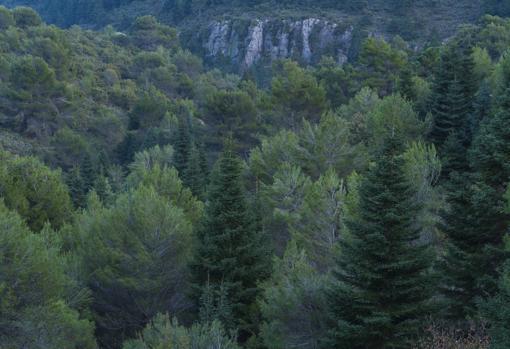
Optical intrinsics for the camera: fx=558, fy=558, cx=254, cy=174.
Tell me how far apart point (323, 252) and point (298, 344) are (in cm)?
591

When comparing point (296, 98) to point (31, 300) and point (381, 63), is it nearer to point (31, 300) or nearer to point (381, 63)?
point (381, 63)

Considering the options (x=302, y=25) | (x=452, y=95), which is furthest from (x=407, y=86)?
(x=302, y=25)

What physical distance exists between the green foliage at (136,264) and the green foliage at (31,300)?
8.37ft

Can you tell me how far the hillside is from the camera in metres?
67.3

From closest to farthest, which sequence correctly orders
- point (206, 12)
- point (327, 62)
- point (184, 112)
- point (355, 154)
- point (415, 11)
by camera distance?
1. point (355, 154)
2. point (184, 112)
3. point (327, 62)
4. point (415, 11)
5. point (206, 12)

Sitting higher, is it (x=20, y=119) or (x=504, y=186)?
(x=504, y=186)

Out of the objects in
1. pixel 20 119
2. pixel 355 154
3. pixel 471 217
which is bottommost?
pixel 20 119

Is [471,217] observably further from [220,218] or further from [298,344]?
[220,218]

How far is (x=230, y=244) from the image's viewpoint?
16.4 meters

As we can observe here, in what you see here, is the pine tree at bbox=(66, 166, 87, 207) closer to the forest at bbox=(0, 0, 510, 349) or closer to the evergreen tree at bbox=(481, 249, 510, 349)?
the forest at bbox=(0, 0, 510, 349)

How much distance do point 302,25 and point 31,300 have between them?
220 feet

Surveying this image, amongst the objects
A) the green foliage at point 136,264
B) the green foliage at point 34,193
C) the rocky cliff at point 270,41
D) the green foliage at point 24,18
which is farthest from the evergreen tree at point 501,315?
the rocky cliff at point 270,41

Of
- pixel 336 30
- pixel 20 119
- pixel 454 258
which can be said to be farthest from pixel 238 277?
pixel 336 30

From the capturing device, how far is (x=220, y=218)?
16203 millimetres
